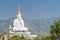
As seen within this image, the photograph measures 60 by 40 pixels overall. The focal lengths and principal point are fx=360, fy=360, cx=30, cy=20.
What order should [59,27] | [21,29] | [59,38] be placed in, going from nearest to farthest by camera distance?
1. [59,38]
2. [59,27]
3. [21,29]

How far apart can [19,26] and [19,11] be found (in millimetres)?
6569

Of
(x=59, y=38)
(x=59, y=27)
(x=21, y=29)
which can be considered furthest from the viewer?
(x=21, y=29)

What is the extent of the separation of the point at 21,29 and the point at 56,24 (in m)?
89.9

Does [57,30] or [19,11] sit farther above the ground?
[19,11]

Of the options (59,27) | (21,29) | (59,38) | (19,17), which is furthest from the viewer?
(19,17)

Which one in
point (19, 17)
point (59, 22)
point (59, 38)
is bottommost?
point (59, 38)

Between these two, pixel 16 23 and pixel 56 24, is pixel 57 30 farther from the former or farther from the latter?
pixel 16 23

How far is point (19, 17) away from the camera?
14712 cm

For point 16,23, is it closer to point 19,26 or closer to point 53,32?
point 19,26

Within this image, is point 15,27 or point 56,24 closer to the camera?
point 56,24

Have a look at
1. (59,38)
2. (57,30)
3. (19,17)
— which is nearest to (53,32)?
(57,30)

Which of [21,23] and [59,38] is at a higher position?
[21,23]

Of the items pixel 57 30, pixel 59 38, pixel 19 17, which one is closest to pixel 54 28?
pixel 57 30

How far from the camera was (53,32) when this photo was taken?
47.8m
